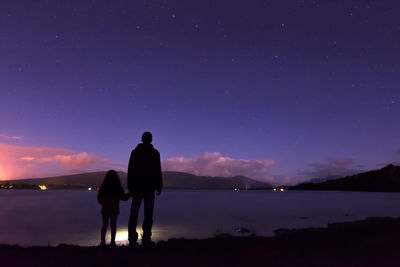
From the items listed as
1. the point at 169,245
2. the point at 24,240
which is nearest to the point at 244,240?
the point at 169,245

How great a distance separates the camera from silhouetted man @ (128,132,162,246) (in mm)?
9320

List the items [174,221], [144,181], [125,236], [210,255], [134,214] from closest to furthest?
[210,255], [144,181], [134,214], [125,236], [174,221]

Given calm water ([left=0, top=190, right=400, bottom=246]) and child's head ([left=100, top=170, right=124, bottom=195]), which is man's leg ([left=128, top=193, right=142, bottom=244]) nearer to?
child's head ([left=100, top=170, right=124, bottom=195])

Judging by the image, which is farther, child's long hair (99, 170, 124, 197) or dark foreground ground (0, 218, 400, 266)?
child's long hair (99, 170, 124, 197)

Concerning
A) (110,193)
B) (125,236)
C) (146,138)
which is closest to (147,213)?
(110,193)

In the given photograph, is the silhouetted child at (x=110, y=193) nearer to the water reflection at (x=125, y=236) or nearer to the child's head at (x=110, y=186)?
the child's head at (x=110, y=186)

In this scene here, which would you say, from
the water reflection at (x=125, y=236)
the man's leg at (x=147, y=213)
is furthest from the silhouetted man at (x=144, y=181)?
the water reflection at (x=125, y=236)

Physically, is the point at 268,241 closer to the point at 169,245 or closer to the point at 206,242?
the point at 206,242

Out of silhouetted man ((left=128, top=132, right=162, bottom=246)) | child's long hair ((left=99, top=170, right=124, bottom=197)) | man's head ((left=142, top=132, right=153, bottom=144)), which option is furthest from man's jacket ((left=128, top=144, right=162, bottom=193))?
child's long hair ((left=99, top=170, right=124, bottom=197))

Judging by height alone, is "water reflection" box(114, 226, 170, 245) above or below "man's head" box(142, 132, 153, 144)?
below

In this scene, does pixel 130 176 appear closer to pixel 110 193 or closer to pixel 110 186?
pixel 110 186

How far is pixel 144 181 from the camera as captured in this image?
9.33m

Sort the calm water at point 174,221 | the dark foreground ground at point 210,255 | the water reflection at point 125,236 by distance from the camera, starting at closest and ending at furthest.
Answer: the dark foreground ground at point 210,255, the water reflection at point 125,236, the calm water at point 174,221

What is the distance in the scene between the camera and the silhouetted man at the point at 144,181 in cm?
932
